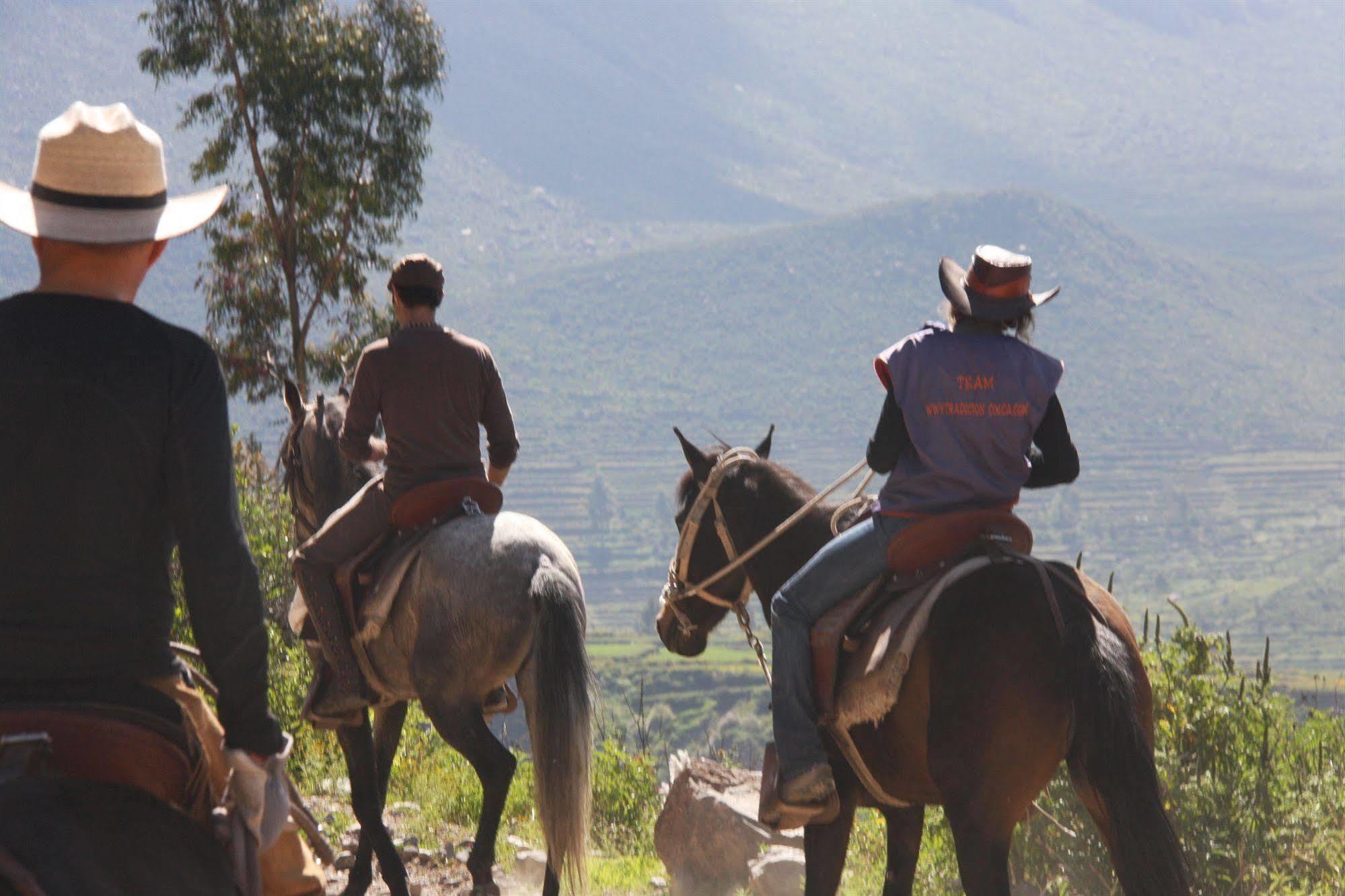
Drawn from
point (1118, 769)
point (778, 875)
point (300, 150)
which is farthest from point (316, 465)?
point (300, 150)

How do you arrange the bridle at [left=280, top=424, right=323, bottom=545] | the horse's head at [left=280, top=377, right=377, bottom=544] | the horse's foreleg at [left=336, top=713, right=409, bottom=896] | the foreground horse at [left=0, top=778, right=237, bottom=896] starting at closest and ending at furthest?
the foreground horse at [left=0, top=778, right=237, bottom=896]
the horse's foreleg at [left=336, top=713, right=409, bottom=896]
the horse's head at [left=280, top=377, right=377, bottom=544]
the bridle at [left=280, top=424, right=323, bottom=545]

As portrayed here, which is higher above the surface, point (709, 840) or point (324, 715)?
point (324, 715)

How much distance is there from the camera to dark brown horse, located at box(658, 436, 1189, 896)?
454 centimetres

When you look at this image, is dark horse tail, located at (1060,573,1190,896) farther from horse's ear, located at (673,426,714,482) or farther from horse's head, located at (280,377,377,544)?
horse's head, located at (280,377,377,544)

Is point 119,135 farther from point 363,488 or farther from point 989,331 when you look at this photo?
point 363,488

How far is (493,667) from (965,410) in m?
2.77

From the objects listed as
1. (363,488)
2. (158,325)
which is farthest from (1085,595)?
(363,488)

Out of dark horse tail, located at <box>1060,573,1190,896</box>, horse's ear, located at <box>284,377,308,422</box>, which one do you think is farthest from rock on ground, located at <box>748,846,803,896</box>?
horse's ear, located at <box>284,377,308,422</box>

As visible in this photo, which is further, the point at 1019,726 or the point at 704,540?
the point at 704,540

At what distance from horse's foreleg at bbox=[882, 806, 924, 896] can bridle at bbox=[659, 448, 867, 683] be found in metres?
0.83

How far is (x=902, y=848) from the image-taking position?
20.3 ft

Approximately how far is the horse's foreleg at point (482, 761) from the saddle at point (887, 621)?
1806 millimetres

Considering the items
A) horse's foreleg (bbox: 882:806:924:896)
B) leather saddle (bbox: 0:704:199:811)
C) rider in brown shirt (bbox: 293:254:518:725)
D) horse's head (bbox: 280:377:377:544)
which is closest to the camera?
leather saddle (bbox: 0:704:199:811)

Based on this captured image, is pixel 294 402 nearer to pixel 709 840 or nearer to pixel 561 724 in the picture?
pixel 561 724
